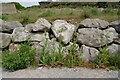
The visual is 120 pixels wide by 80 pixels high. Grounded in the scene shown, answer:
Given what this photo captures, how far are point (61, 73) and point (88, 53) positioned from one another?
1.33m

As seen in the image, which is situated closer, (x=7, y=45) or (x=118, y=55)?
(x=118, y=55)

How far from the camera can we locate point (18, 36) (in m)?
4.83

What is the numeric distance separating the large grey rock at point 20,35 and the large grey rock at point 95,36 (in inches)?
68.3

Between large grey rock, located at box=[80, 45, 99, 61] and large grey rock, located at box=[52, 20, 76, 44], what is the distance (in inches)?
23.8

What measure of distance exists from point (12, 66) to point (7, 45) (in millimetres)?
1332

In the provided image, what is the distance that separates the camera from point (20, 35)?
4836mm

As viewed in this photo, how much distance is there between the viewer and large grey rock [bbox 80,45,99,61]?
4.48 meters

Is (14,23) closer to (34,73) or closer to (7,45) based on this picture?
(7,45)

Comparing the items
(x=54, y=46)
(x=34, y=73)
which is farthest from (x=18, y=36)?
(x=34, y=73)

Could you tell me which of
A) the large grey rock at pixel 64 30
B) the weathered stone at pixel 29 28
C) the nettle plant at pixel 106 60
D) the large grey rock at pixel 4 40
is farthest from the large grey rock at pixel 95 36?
the large grey rock at pixel 4 40

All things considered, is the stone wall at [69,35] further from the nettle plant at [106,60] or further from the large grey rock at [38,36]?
the nettle plant at [106,60]

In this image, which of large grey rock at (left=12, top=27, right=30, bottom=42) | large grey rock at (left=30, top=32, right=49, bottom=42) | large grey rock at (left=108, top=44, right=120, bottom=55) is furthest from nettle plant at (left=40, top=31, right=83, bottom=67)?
large grey rock at (left=108, top=44, right=120, bottom=55)

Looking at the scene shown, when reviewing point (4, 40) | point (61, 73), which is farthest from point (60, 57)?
point (4, 40)

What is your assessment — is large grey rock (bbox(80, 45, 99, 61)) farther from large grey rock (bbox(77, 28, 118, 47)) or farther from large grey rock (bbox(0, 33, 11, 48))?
large grey rock (bbox(0, 33, 11, 48))
